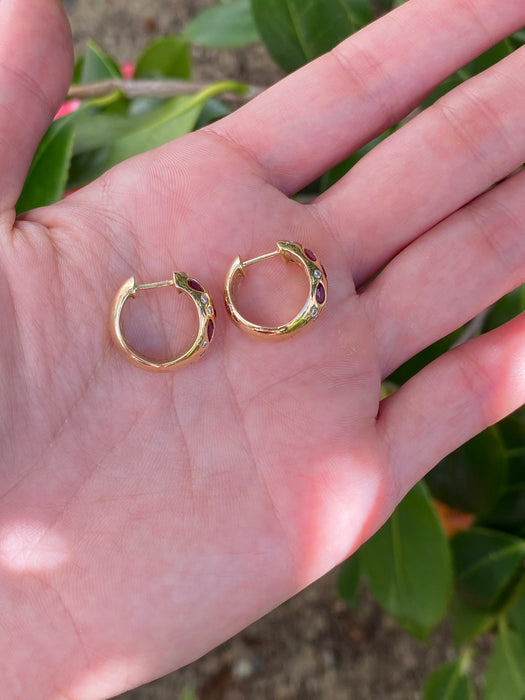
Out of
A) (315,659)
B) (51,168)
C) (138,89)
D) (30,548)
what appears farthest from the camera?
(315,659)

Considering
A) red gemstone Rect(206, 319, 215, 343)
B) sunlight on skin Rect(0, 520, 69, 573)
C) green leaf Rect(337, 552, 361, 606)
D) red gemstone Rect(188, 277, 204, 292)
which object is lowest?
green leaf Rect(337, 552, 361, 606)

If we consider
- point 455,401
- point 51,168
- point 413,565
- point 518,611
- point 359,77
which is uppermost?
point 359,77

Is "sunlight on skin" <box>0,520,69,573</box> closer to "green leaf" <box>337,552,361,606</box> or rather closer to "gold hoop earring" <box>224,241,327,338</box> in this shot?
"gold hoop earring" <box>224,241,327,338</box>

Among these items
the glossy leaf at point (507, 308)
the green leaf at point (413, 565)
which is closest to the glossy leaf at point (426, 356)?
the glossy leaf at point (507, 308)

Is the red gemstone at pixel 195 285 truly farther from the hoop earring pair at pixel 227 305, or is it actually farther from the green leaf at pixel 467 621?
the green leaf at pixel 467 621

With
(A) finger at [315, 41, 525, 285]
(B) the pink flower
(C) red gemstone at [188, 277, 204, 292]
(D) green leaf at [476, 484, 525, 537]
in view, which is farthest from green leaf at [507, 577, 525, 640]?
(B) the pink flower

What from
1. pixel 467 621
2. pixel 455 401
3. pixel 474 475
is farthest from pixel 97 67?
pixel 467 621

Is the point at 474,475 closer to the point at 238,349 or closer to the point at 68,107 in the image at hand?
the point at 238,349
